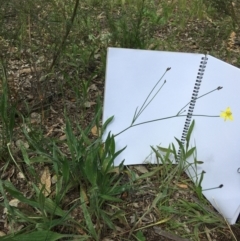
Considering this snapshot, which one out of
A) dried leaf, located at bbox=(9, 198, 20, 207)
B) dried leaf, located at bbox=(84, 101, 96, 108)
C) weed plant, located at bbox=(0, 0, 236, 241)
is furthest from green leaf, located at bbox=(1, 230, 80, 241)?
dried leaf, located at bbox=(84, 101, 96, 108)

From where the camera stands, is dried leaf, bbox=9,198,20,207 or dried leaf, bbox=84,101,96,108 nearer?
dried leaf, bbox=9,198,20,207

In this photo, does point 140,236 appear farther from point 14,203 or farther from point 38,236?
point 14,203

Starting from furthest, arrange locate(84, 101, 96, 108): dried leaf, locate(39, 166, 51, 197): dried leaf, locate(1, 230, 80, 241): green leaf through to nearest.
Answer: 1. locate(84, 101, 96, 108): dried leaf
2. locate(39, 166, 51, 197): dried leaf
3. locate(1, 230, 80, 241): green leaf

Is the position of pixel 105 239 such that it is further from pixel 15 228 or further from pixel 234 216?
pixel 234 216

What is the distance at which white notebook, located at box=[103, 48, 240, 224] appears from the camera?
1.02 m

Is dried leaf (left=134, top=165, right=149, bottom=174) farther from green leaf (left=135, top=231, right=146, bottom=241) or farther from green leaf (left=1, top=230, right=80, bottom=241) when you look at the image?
green leaf (left=1, top=230, right=80, bottom=241)

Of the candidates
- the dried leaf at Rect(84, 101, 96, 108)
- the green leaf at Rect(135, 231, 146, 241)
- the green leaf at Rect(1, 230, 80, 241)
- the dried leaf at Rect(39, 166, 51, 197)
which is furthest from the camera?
the dried leaf at Rect(84, 101, 96, 108)

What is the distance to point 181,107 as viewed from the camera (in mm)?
1133

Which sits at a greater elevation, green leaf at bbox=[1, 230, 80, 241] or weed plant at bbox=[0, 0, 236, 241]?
weed plant at bbox=[0, 0, 236, 241]

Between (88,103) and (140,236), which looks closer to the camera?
(140,236)

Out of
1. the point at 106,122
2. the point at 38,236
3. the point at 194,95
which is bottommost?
the point at 38,236

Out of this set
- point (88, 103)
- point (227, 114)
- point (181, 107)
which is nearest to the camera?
point (227, 114)

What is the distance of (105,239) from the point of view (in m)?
0.96

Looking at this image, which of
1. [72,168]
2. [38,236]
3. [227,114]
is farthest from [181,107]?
[38,236]
